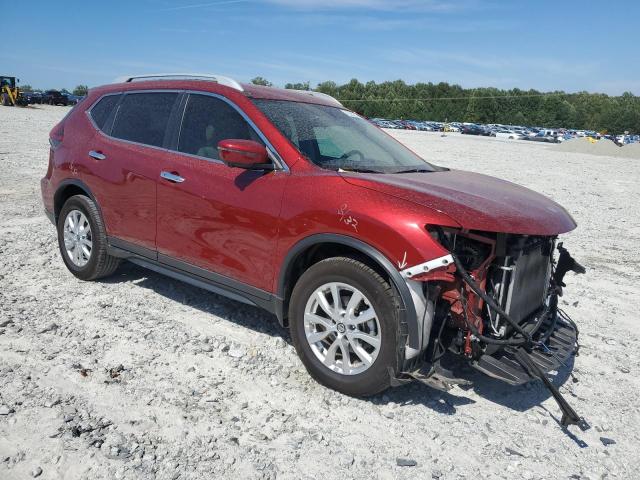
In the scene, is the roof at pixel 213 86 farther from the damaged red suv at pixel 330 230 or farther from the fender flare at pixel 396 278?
the fender flare at pixel 396 278

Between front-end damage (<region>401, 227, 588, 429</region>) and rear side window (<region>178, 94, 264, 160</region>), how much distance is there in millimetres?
1655

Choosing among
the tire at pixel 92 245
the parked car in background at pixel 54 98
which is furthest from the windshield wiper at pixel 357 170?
the parked car in background at pixel 54 98

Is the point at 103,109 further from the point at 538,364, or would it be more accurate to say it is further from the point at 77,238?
the point at 538,364

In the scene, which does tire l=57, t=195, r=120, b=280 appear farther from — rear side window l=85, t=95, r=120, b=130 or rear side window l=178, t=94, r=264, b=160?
rear side window l=178, t=94, r=264, b=160

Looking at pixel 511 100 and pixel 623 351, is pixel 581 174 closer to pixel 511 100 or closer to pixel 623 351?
pixel 623 351

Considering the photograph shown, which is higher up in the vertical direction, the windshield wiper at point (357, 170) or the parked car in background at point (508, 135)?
the parked car in background at point (508, 135)

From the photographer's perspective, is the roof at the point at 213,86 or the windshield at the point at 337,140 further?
the roof at the point at 213,86

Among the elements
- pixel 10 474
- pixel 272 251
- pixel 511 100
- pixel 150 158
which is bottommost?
pixel 10 474

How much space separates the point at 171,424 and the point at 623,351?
11.9 feet

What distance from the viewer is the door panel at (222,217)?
149 inches

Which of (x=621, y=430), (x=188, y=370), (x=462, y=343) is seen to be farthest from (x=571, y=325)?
(x=188, y=370)

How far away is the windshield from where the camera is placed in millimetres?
4023

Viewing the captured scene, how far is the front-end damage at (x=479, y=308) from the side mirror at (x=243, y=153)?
51.0 inches

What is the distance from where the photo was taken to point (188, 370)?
383 centimetres
